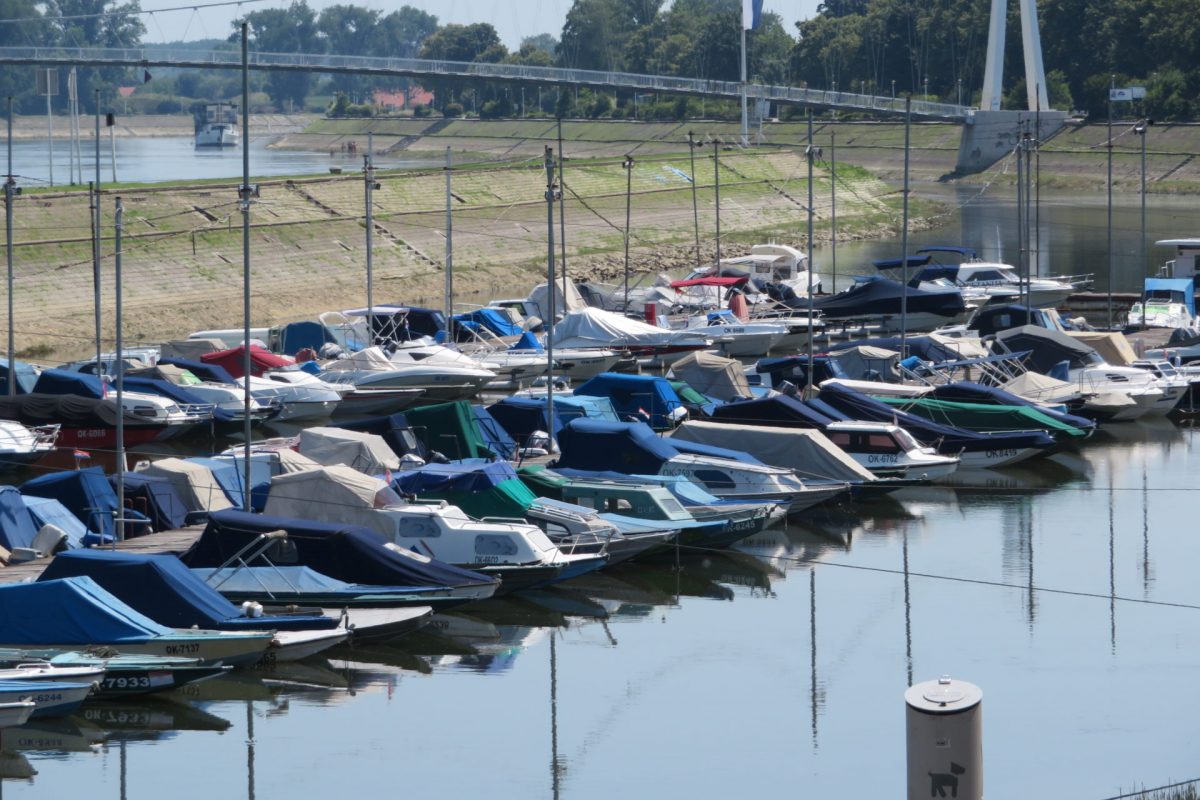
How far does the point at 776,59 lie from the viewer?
568 feet

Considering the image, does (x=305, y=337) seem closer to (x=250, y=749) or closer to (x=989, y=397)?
(x=989, y=397)

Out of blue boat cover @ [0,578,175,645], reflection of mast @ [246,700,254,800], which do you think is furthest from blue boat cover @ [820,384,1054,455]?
blue boat cover @ [0,578,175,645]

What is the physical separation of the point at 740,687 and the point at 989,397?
1602 centimetres

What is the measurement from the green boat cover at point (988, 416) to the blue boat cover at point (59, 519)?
17.9m

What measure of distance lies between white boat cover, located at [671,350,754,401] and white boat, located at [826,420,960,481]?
7.16 meters

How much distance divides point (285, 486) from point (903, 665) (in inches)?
394

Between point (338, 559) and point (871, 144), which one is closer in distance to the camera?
point (338, 559)

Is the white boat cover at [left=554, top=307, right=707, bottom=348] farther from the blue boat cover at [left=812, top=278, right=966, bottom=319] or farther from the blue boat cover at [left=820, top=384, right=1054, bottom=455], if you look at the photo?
the blue boat cover at [left=820, top=384, right=1054, bottom=455]

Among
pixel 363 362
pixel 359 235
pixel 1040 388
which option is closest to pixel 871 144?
pixel 359 235

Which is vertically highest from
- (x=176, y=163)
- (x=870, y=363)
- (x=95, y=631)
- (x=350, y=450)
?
(x=176, y=163)

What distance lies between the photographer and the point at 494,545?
90.1ft

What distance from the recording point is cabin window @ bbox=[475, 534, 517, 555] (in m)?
27.4

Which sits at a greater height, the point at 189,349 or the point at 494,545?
the point at 189,349

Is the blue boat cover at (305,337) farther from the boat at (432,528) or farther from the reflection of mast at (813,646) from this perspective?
the reflection of mast at (813,646)
